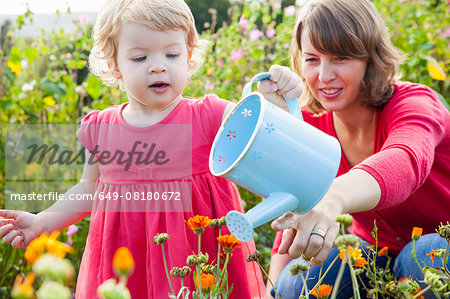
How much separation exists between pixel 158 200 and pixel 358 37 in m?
0.76

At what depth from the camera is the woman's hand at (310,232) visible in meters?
0.82

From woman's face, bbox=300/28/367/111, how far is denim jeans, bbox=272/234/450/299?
47 cm

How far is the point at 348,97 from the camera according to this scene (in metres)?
1.53

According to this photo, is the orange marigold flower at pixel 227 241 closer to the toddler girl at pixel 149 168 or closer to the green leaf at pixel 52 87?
the toddler girl at pixel 149 168

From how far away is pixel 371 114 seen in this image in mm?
1618

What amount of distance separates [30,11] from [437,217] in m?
1.91

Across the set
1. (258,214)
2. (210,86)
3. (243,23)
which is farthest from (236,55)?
(258,214)

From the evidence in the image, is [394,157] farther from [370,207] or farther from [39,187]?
[39,187]

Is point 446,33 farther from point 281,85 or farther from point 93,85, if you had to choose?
point 281,85

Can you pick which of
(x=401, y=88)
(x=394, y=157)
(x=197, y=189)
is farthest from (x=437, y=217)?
(x=197, y=189)

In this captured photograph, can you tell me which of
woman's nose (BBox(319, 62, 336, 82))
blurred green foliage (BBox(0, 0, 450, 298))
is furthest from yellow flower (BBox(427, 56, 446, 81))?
woman's nose (BBox(319, 62, 336, 82))

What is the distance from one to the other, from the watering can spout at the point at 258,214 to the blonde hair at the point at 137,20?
1.98ft

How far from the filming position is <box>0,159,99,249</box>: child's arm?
1227 mm

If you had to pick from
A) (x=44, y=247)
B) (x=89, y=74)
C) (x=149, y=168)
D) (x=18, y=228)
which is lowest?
(x=89, y=74)
